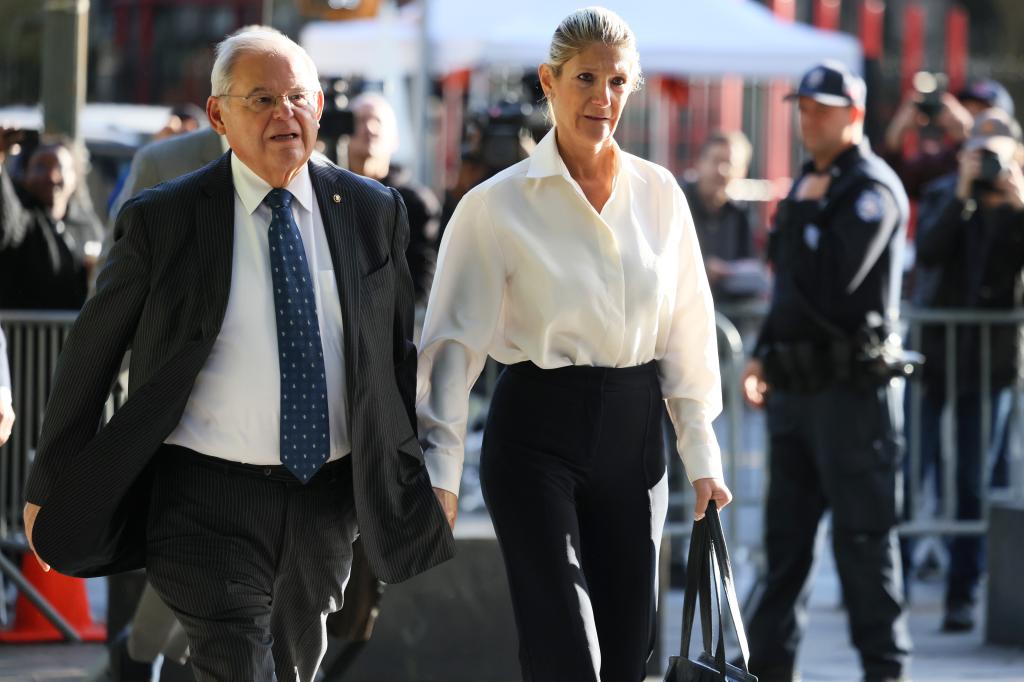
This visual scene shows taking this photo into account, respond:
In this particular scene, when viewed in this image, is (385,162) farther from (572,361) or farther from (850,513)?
(572,361)

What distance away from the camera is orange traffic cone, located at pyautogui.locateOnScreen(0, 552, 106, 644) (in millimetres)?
7594

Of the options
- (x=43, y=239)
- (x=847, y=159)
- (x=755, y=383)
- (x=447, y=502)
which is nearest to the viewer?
(x=447, y=502)

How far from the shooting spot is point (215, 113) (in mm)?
4340

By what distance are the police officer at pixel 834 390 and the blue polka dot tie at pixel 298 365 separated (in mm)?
2740

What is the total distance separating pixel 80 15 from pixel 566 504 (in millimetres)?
5038

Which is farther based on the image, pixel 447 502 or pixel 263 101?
pixel 447 502

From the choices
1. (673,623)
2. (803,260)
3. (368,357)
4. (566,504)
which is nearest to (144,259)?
(368,357)

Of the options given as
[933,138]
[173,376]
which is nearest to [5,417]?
[173,376]

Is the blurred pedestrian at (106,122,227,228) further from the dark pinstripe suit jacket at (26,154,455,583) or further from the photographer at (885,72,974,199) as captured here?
the photographer at (885,72,974,199)

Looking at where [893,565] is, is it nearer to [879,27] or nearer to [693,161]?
[693,161]

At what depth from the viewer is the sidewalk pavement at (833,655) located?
7090 millimetres

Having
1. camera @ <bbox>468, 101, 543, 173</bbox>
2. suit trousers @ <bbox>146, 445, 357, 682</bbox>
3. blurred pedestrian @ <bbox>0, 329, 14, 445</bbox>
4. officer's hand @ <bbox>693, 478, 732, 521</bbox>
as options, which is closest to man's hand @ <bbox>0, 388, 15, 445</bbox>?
blurred pedestrian @ <bbox>0, 329, 14, 445</bbox>

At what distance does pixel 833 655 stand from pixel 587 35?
3.85 meters

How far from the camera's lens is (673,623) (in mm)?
8133
